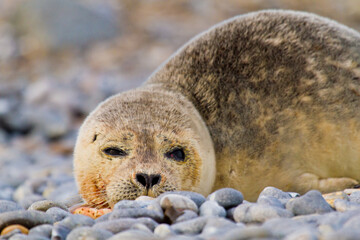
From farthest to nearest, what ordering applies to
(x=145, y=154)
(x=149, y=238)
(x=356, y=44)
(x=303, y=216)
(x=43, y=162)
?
(x=43, y=162)
(x=356, y=44)
(x=145, y=154)
(x=303, y=216)
(x=149, y=238)

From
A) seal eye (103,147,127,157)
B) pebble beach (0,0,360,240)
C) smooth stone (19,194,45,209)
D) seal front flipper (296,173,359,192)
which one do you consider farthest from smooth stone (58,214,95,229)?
seal front flipper (296,173,359,192)

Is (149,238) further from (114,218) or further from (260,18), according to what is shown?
(260,18)

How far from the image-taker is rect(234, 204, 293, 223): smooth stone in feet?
9.95

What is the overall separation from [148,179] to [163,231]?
1.06 m

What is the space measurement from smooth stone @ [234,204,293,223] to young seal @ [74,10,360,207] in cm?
107

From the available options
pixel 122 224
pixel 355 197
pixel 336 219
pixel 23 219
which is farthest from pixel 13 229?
pixel 355 197

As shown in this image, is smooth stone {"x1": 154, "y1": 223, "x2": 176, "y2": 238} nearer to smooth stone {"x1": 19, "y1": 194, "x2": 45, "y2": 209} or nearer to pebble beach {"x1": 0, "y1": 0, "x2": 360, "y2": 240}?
pebble beach {"x1": 0, "y1": 0, "x2": 360, "y2": 240}

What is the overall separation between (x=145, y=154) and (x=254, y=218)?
1.30 meters

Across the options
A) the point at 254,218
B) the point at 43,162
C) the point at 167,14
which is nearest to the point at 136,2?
the point at 167,14

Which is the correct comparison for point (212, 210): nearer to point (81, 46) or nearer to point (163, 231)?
point (163, 231)

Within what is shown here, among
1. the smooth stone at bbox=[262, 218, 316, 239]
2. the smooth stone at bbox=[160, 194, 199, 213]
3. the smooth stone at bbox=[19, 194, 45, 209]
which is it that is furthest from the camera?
the smooth stone at bbox=[19, 194, 45, 209]

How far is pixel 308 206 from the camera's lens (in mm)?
3182

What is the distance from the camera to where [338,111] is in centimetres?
476

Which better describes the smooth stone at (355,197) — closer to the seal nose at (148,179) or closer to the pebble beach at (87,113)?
the pebble beach at (87,113)
